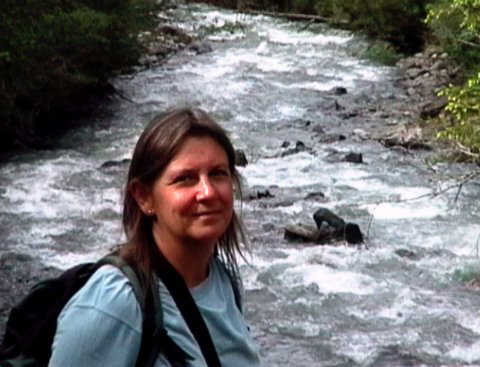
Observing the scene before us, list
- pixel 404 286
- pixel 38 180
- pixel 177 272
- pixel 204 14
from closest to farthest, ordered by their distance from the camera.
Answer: pixel 177 272
pixel 404 286
pixel 38 180
pixel 204 14

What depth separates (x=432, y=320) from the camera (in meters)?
6.82

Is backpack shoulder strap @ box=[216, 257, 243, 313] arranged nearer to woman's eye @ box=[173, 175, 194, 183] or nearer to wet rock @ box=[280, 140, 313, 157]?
woman's eye @ box=[173, 175, 194, 183]

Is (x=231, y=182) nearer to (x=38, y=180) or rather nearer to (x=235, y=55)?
(x=38, y=180)

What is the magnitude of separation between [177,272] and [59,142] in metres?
11.6

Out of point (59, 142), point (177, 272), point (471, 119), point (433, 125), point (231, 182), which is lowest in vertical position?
point (59, 142)

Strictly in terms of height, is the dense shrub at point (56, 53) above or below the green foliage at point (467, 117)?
below

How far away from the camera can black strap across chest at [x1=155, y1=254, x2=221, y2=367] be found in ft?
5.56

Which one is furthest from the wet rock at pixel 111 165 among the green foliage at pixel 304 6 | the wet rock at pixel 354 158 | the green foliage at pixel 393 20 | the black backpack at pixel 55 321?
the green foliage at pixel 304 6

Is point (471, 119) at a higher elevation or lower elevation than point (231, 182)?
lower

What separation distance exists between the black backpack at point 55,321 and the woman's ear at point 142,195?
0.47 feet

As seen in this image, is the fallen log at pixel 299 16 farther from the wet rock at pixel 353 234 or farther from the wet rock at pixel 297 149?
the wet rock at pixel 353 234

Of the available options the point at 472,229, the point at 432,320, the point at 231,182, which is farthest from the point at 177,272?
the point at 472,229

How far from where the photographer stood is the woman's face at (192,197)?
1771 mm

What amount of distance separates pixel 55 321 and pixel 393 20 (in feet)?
58.5
